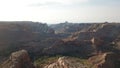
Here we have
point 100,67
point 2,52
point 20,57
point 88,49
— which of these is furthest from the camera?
point 88,49

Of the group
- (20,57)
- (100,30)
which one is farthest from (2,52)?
(100,30)

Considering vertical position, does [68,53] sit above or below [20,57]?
below

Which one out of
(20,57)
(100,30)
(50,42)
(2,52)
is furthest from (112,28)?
(20,57)

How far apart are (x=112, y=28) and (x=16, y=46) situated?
54.0m

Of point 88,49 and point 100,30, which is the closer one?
point 88,49

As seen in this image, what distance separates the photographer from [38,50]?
7919 centimetres

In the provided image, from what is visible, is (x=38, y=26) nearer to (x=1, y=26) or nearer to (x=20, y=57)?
(x=1, y=26)

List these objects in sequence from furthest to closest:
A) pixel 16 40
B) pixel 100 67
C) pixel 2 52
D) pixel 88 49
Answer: pixel 16 40, pixel 88 49, pixel 2 52, pixel 100 67

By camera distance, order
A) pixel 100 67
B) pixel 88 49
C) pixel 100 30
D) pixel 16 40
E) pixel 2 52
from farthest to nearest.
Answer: pixel 100 30
pixel 16 40
pixel 88 49
pixel 2 52
pixel 100 67

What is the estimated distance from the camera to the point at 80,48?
81.7m

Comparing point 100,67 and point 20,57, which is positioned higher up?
point 20,57

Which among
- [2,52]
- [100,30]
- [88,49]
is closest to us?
[2,52]

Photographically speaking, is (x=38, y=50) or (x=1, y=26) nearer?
(x=38, y=50)

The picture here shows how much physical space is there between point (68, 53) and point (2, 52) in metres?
18.8
